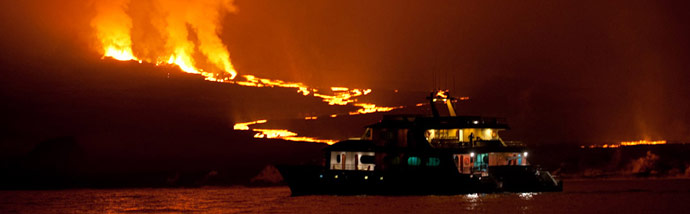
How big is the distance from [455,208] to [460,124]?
11.9m

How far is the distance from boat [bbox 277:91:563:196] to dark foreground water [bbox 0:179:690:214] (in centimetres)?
101

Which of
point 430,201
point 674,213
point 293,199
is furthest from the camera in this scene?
point 293,199

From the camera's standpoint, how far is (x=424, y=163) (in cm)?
6938

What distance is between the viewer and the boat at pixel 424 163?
69.1m

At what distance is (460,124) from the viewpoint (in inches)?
2785

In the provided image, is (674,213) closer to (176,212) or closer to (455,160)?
(455,160)

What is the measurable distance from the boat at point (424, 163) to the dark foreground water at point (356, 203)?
1.01 metres

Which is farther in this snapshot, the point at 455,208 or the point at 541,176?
the point at 541,176

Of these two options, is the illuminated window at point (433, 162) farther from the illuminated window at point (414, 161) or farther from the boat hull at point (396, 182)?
the illuminated window at point (414, 161)

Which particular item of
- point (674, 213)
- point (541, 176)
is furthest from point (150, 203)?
point (674, 213)

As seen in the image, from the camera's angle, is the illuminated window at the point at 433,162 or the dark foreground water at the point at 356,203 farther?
the illuminated window at the point at 433,162

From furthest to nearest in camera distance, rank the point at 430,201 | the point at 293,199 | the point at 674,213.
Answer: the point at 293,199 → the point at 430,201 → the point at 674,213

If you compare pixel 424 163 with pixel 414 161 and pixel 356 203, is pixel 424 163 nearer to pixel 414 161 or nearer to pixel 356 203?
pixel 414 161

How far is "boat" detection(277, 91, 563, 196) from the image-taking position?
6906cm
